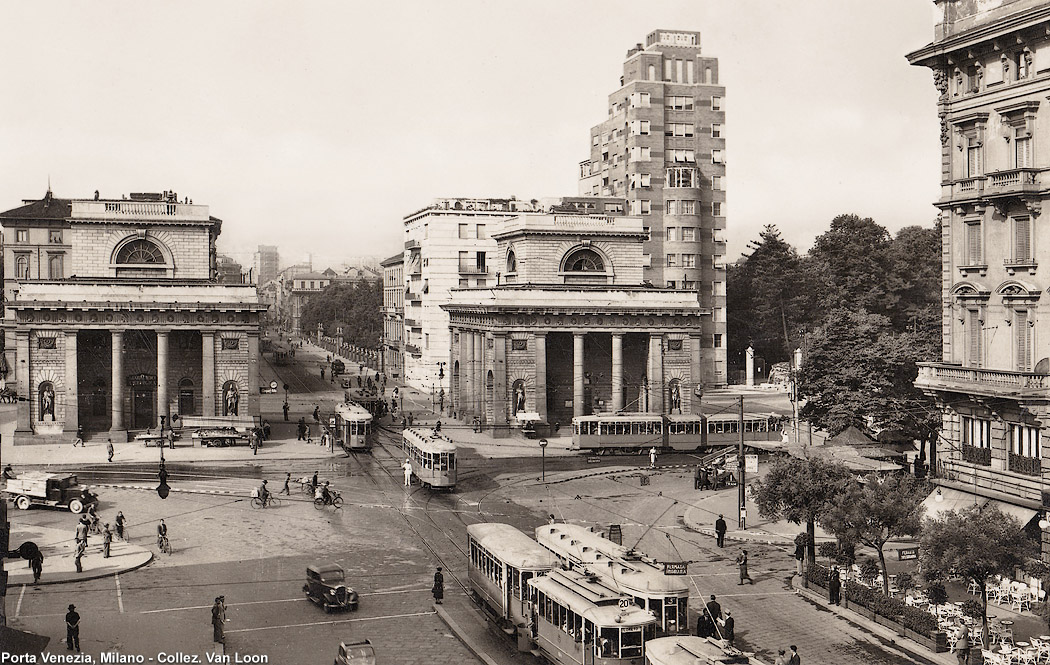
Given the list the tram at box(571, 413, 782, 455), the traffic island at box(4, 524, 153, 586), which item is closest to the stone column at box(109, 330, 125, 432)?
the traffic island at box(4, 524, 153, 586)

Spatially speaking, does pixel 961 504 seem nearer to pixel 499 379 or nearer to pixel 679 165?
pixel 499 379

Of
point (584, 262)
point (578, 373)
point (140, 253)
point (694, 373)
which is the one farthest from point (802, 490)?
point (140, 253)

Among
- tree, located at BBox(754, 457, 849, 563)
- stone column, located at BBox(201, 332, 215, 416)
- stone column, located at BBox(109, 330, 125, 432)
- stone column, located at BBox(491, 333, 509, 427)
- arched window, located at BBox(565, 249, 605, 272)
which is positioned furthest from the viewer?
arched window, located at BBox(565, 249, 605, 272)

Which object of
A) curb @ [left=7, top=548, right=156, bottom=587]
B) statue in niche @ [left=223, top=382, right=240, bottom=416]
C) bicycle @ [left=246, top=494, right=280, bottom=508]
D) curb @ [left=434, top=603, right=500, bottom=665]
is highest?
statue in niche @ [left=223, top=382, right=240, bottom=416]

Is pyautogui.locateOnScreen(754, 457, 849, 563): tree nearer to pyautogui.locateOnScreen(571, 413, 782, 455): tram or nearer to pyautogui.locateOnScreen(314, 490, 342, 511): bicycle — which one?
pyautogui.locateOnScreen(314, 490, 342, 511): bicycle

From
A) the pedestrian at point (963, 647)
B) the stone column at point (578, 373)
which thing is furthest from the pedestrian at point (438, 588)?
the stone column at point (578, 373)
